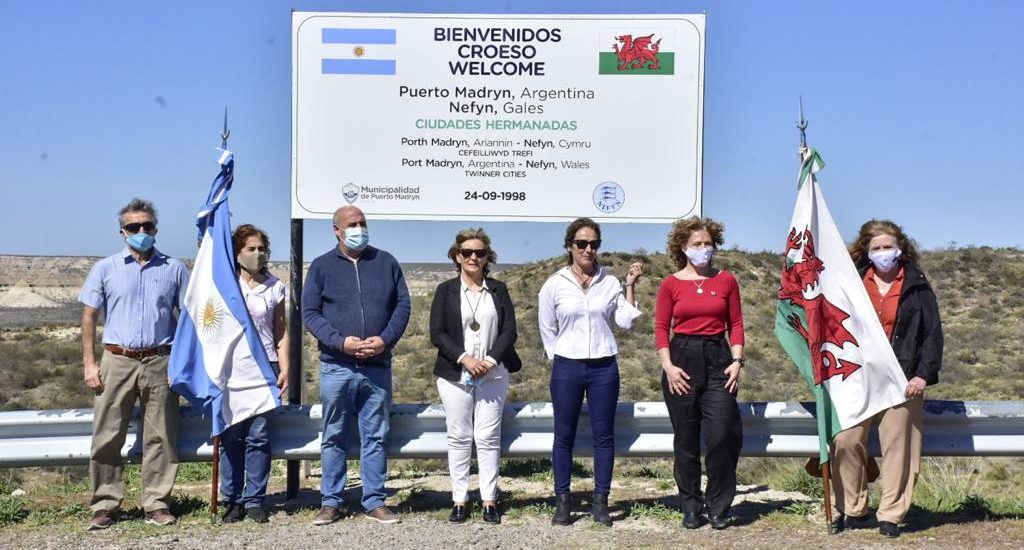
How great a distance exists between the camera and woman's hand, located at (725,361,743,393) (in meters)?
6.19

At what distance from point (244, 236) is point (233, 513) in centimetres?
181

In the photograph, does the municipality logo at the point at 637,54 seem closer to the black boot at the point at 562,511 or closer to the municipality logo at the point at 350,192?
the municipality logo at the point at 350,192

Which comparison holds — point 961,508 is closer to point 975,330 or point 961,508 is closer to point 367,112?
point 367,112

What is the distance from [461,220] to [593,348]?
1773 mm

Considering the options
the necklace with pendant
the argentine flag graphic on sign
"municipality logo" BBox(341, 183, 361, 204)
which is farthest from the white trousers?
the argentine flag graphic on sign

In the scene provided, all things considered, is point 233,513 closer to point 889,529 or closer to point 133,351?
point 133,351

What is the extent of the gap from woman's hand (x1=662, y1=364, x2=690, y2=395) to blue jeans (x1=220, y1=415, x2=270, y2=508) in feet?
8.69

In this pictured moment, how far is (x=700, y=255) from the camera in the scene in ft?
20.7

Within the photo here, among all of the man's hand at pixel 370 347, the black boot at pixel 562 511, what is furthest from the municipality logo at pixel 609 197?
the black boot at pixel 562 511

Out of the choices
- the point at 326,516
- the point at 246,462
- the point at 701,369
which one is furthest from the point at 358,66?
the point at 701,369

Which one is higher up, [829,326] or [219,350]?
[829,326]

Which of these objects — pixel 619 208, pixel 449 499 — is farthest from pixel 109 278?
pixel 619 208

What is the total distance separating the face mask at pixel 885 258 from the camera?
245 inches

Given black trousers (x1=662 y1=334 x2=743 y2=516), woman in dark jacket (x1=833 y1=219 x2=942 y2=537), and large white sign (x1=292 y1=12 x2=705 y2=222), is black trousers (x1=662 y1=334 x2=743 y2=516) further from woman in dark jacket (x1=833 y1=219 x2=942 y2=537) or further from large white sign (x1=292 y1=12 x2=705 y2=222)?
large white sign (x1=292 y1=12 x2=705 y2=222)
